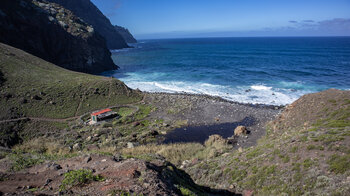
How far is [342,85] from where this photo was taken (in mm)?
56000

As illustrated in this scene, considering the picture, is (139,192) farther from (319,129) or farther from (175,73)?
(175,73)

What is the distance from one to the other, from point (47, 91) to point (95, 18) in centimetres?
14909

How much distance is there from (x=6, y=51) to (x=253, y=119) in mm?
56200

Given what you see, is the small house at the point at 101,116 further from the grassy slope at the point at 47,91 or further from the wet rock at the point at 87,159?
the wet rock at the point at 87,159

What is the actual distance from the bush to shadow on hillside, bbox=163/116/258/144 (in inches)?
753

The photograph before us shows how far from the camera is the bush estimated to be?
9.61 meters

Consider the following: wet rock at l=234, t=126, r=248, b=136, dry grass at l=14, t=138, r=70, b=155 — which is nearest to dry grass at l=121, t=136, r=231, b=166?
wet rock at l=234, t=126, r=248, b=136

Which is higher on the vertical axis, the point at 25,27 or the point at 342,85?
the point at 25,27

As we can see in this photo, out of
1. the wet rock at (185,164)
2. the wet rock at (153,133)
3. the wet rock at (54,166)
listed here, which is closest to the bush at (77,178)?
the wet rock at (54,166)

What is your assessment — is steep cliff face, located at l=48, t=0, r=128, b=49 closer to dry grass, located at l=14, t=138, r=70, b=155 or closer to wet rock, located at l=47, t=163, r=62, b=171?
dry grass, located at l=14, t=138, r=70, b=155

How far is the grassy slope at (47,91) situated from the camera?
108 feet

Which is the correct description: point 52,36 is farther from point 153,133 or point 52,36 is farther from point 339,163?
point 339,163

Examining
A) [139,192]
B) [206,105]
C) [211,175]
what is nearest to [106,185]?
[139,192]

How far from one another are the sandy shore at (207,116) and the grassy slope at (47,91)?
876 cm
